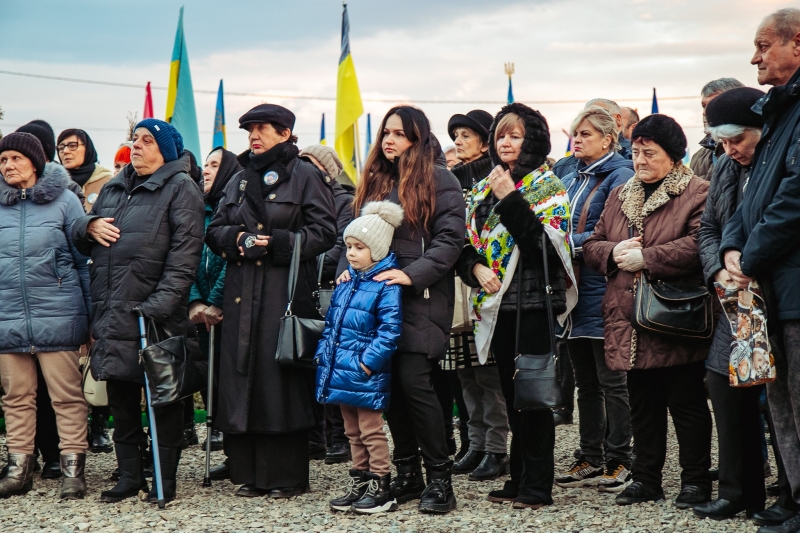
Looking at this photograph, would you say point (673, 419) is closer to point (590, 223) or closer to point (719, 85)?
point (590, 223)

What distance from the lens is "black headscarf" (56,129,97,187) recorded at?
776 cm

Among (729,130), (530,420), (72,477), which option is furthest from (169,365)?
(729,130)

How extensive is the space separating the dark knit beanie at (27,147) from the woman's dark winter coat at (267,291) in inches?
53.7

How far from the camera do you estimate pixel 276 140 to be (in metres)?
5.96

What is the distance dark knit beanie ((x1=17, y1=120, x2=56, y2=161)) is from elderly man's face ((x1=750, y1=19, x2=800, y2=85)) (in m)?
5.05

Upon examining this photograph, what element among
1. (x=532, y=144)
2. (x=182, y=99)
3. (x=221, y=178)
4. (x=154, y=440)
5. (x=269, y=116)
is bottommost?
(x=154, y=440)

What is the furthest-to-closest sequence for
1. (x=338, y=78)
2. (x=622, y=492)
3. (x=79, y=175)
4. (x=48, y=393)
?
(x=338, y=78) → (x=79, y=175) → (x=48, y=393) → (x=622, y=492)

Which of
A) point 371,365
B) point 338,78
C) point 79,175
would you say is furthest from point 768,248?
point 338,78

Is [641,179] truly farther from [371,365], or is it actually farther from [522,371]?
[371,365]

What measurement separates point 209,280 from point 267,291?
1.01 metres

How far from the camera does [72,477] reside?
19.3 feet

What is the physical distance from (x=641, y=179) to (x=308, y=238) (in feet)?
6.77

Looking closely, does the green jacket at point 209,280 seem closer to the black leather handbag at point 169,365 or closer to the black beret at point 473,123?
the black leather handbag at point 169,365

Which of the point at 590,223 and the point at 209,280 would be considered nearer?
the point at 590,223
